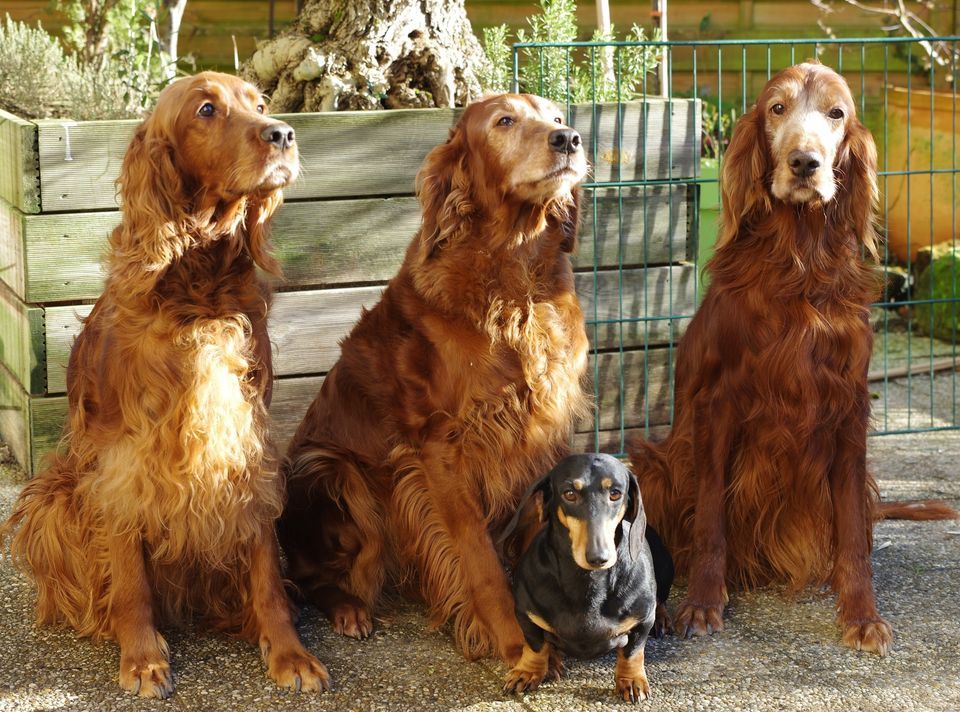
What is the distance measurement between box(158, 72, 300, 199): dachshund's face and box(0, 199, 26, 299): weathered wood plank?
1256 millimetres

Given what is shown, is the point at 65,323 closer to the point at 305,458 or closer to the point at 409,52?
the point at 305,458

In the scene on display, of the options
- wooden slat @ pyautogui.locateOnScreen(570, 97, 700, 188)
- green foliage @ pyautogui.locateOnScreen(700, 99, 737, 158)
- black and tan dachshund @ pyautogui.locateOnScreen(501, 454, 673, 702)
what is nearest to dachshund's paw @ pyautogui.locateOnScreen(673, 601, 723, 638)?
black and tan dachshund @ pyautogui.locateOnScreen(501, 454, 673, 702)

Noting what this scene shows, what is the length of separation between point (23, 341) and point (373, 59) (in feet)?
5.29

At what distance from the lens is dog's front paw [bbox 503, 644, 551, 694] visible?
113 inches

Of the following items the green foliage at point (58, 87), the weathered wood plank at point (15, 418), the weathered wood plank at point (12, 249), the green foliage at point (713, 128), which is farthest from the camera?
the green foliage at point (713, 128)

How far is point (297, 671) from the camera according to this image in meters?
2.88

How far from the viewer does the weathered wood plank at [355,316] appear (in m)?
3.85

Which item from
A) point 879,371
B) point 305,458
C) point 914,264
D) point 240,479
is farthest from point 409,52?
point 914,264

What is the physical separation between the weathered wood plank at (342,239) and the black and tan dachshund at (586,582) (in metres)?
1.44

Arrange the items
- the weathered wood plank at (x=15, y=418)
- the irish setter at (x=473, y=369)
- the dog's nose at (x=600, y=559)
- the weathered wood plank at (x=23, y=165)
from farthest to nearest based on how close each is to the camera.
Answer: the weathered wood plank at (x=15, y=418) → the weathered wood plank at (x=23, y=165) → the irish setter at (x=473, y=369) → the dog's nose at (x=600, y=559)

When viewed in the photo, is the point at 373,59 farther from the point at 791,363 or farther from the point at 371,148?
the point at 791,363

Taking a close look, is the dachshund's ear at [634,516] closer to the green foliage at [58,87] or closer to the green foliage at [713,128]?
the green foliage at [58,87]

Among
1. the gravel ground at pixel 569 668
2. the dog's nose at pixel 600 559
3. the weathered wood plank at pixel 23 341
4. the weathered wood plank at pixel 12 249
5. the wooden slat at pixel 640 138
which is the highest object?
the wooden slat at pixel 640 138

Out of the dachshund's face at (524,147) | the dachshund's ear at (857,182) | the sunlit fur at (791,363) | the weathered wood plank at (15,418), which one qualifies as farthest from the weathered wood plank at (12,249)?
the dachshund's ear at (857,182)
